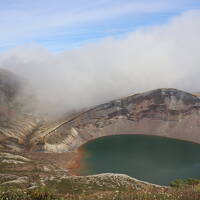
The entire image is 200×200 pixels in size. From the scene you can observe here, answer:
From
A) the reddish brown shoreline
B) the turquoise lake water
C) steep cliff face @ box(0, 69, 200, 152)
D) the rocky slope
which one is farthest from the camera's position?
steep cliff face @ box(0, 69, 200, 152)

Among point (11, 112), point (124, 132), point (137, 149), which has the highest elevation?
point (11, 112)

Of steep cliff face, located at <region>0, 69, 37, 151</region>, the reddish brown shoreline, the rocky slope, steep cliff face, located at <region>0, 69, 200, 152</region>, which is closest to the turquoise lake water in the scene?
the reddish brown shoreline

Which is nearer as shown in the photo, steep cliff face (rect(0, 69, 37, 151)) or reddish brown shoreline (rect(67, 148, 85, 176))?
reddish brown shoreline (rect(67, 148, 85, 176))

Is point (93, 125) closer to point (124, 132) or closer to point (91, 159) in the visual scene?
point (124, 132)

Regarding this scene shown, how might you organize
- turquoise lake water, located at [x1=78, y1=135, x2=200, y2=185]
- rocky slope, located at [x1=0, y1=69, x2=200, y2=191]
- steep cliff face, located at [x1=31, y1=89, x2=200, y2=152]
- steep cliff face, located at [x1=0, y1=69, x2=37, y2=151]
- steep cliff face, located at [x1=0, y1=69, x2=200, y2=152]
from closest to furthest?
turquoise lake water, located at [x1=78, y1=135, x2=200, y2=185] < steep cliff face, located at [x1=0, y1=69, x2=37, y2=151] < rocky slope, located at [x1=0, y1=69, x2=200, y2=191] < steep cliff face, located at [x1=0, y1=69, x2=200, y2=152] < steep cliff face, located at [x1=31, y1=89, x2=200, y2=152]

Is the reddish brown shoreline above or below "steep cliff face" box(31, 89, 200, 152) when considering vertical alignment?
below

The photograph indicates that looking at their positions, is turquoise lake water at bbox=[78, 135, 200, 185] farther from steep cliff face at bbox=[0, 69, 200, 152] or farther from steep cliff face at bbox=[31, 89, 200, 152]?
steep cliff face at bbox=[0, 69, 200, 152]

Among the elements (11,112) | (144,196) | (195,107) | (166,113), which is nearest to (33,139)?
(11,112)
